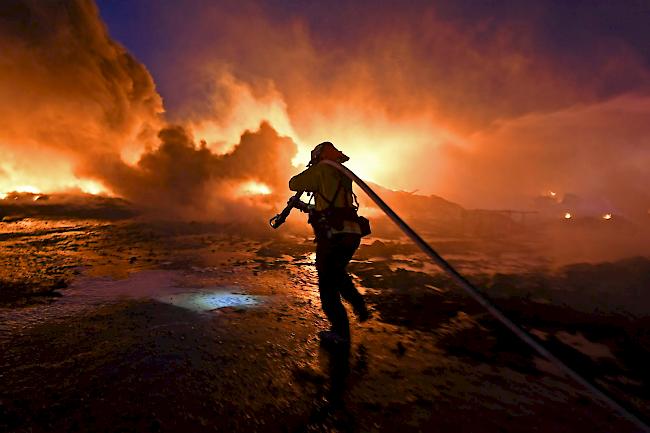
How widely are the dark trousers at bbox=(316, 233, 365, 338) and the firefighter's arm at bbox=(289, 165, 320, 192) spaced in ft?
2.14

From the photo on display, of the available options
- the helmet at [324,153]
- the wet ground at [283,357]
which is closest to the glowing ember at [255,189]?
the wet ground at [283,357]

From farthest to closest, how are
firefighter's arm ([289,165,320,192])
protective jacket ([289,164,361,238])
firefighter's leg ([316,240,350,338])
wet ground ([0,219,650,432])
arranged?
1. firefighter's arm ([289,165,320,192])
2. protective jacket ([289,164,361,238])
3. firefighter's leg ([316,240,350,338])
4. wet ground ([0,219,650,432])

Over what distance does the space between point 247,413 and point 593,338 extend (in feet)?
15.1

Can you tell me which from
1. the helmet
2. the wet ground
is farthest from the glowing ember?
the helmet

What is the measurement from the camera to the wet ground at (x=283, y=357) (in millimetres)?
2279

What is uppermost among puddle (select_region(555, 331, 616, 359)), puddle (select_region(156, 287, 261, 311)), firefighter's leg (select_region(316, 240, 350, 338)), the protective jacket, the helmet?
the helmet

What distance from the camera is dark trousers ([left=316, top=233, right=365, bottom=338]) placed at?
Result: 3.56 meters

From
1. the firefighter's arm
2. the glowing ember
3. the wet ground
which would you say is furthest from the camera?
the glowing ember

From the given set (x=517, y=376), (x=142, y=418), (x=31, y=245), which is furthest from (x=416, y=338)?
(x=31, y=245)

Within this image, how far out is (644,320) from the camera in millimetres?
5113

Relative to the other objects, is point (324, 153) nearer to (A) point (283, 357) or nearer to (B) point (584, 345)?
(A) point (283, 357)

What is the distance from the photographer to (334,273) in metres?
3.69

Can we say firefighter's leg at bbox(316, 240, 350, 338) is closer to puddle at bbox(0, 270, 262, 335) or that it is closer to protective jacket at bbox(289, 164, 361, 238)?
protective jacket at bbox(289, 164, 361, 238)

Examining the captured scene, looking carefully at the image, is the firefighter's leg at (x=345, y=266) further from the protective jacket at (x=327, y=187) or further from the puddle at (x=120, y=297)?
the puddle at (x=120, y=297)
